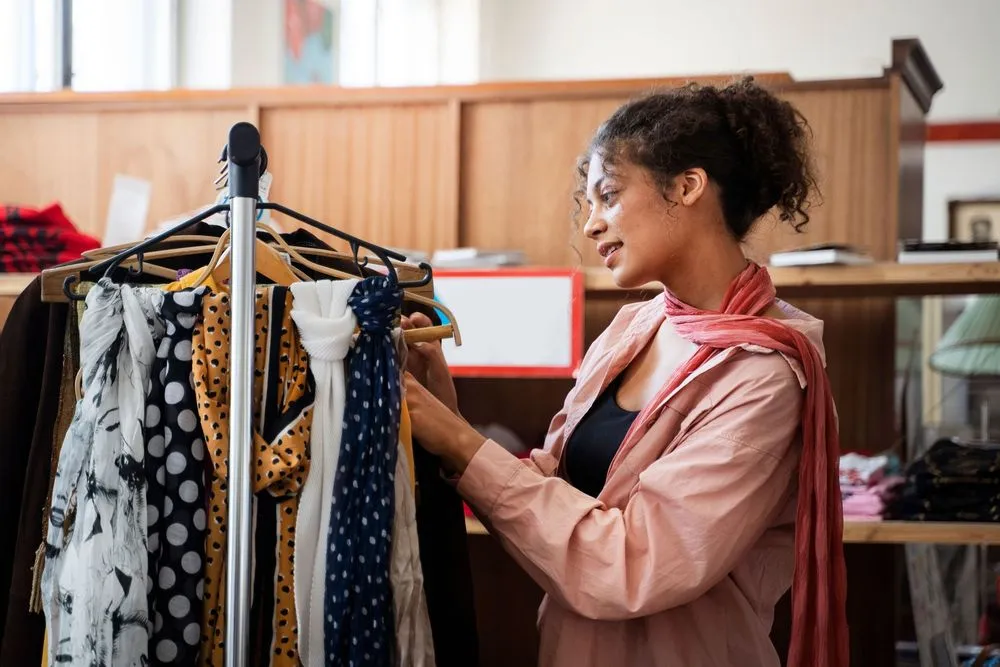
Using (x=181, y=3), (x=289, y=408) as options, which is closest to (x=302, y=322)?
(x=289, y=408)

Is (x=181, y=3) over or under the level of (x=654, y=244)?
over

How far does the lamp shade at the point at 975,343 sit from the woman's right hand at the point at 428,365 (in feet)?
10.3

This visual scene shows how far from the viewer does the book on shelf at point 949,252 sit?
2623mm

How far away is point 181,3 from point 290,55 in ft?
1.82

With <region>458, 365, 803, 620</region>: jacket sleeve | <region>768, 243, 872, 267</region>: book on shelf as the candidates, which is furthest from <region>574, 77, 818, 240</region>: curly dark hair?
<region>768, 243, 872, 267</region>: book on shelf

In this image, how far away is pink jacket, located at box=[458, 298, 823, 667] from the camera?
4.83 feet

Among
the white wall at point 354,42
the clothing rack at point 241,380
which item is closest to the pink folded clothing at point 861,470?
the clothing rack at point 241,380

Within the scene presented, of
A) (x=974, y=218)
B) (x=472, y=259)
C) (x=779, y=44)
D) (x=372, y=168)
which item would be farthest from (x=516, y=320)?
(x=779, y=44)

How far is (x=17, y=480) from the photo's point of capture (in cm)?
138

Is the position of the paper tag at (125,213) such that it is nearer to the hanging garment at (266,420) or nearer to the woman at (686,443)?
the woman at (686,443)

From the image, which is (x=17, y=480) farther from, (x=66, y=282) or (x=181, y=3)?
(x=181, y=3)

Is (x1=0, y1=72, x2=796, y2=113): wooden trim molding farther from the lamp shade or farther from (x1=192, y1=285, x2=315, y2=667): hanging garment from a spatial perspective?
(x1=192, y1=285, x2=315, y2=667): hanging garment

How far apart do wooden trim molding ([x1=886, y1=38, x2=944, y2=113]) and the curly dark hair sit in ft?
4.63

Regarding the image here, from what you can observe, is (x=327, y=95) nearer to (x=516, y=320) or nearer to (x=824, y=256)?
(x=516, y=320)
